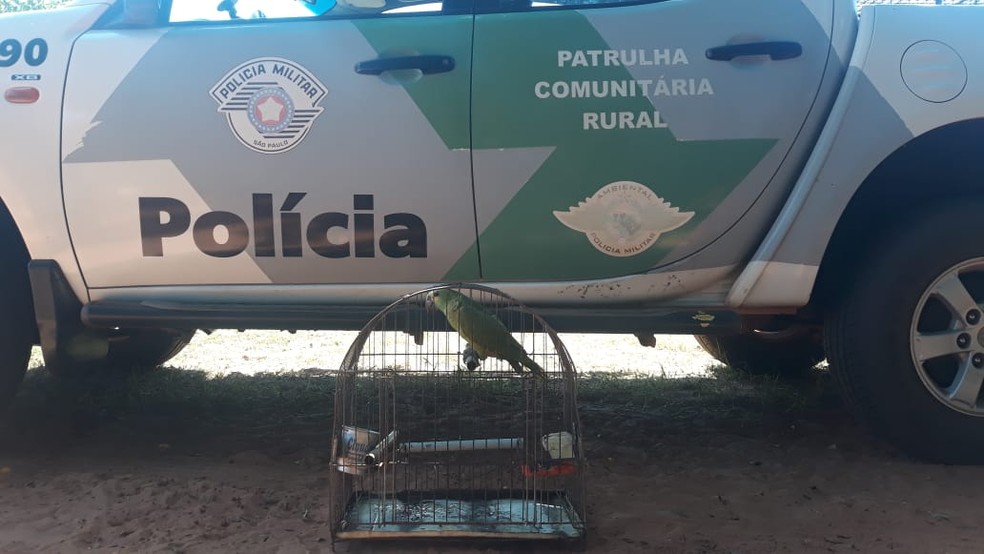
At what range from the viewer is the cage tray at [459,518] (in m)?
2.27

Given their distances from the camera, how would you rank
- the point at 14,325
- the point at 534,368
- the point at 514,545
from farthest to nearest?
the point at 14,325, the point at 534,368, the point at 514,545

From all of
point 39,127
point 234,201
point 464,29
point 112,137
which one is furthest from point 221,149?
point 464,29

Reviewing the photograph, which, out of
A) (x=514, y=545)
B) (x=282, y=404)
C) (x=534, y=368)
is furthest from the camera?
(x=282, y=404)

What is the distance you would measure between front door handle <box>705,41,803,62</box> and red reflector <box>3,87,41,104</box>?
8.08ft

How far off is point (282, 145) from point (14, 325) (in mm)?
1259

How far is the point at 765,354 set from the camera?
4242mm

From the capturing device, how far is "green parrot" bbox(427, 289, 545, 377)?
8.05ft

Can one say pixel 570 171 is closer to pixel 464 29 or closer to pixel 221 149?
pixel 464 29

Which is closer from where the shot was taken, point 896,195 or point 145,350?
point 896,195

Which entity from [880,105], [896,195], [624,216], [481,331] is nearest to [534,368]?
[481,331]

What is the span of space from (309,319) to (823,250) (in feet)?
6.18

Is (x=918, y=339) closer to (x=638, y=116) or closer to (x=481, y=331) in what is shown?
(x=638, y=116)

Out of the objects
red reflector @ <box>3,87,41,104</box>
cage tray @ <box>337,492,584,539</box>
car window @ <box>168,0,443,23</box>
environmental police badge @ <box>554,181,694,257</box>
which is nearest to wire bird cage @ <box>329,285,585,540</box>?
cage tray @ <box>337,492,584,539</box>

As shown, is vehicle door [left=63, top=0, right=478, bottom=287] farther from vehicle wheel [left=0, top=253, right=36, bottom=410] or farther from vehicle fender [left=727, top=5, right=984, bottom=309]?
vehicle fender [left=727, top=5, right=984, bottom=309]
